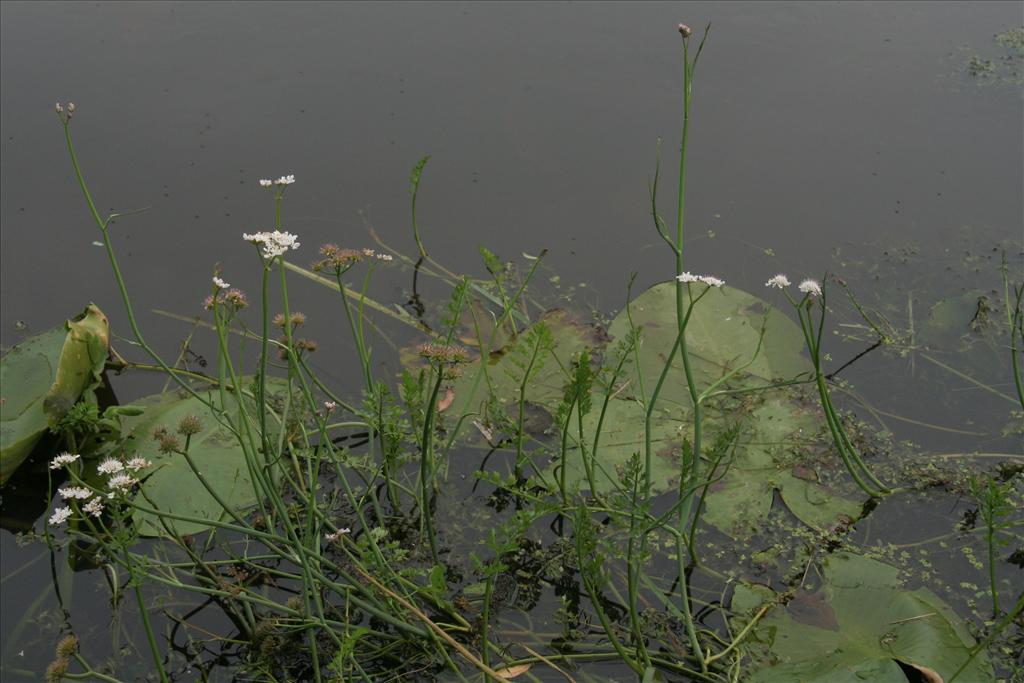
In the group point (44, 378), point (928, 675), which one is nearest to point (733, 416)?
point (928, 675)

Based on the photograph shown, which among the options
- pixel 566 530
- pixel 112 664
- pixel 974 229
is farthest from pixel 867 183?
pixel 112 664

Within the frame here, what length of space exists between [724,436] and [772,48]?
271 centimetres

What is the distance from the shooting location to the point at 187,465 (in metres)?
2.45

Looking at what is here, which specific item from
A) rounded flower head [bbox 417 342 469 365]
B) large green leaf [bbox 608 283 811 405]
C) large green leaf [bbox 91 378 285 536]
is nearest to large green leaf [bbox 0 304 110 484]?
large green leaf [bbox 91 378 285 536]

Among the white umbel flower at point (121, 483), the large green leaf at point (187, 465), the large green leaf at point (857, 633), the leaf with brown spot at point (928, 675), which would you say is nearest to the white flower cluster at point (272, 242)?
the white umbel flower at point (121, 483)

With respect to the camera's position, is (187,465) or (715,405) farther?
(715,405)

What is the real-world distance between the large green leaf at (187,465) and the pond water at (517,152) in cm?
18

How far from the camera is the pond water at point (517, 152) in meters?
3.05

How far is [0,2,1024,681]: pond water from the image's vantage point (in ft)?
10.00

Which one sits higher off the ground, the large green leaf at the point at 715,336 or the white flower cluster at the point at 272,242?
the white flower cluster at the point at 272,242

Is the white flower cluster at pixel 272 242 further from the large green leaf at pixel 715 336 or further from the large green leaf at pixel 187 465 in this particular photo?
the large green leaf at pixel 715 336

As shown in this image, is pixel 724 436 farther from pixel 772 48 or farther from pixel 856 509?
pixel 772 48

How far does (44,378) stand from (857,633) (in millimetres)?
2067

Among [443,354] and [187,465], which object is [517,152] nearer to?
[187,465]
